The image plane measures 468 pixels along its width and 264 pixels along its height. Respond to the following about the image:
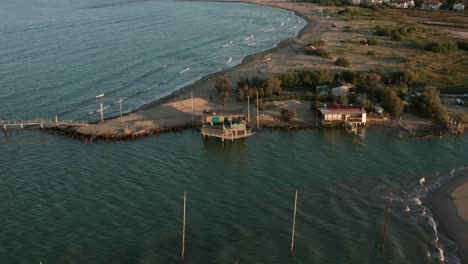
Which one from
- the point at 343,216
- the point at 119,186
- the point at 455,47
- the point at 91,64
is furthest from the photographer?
the point at 455,47

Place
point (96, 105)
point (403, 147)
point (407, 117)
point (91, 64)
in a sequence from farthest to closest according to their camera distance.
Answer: point (91, 64)
point (96, 105)
point (407, 117)
point (403, 147)

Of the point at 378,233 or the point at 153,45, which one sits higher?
the point at 153,45

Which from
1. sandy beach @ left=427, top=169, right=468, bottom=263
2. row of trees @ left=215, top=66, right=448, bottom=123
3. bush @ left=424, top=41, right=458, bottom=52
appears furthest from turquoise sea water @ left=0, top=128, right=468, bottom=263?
bush @ left=424, top=41, right=458, bottom=52

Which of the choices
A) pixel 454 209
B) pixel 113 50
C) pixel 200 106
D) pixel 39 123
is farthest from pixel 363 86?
pixel 113 50

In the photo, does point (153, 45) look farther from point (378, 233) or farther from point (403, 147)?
point (378, 233)

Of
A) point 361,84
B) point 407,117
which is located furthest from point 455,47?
point 407,117
